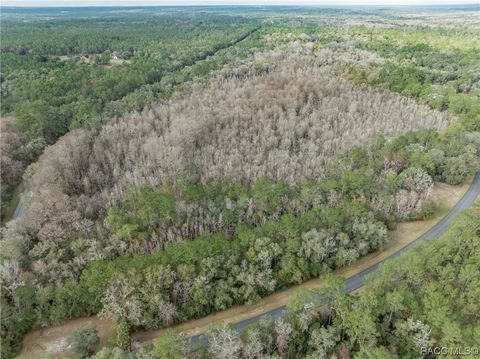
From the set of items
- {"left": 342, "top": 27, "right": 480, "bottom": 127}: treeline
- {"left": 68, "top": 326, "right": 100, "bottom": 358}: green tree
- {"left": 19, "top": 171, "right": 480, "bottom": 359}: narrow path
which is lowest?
{"left": 19, "top": 171, "right": 480, "bottom": 359}: narrow path

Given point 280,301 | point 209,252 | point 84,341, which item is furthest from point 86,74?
point 280,301

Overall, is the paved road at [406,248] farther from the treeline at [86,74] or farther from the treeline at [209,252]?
the treeline at [86,74]

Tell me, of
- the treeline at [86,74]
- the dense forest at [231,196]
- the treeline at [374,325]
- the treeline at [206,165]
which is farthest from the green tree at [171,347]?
the treeline at [86,74]

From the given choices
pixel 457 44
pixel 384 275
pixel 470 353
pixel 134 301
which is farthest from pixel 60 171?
pixel 457 44

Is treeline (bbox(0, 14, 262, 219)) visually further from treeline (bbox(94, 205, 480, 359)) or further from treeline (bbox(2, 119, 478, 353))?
treeline (bbox(94, 205, 480, 359))

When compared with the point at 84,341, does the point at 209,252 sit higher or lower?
higher

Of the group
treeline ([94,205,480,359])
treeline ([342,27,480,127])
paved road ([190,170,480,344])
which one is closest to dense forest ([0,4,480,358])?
treeline ([94,205,480,359])

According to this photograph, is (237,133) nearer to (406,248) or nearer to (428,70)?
(406,248)
